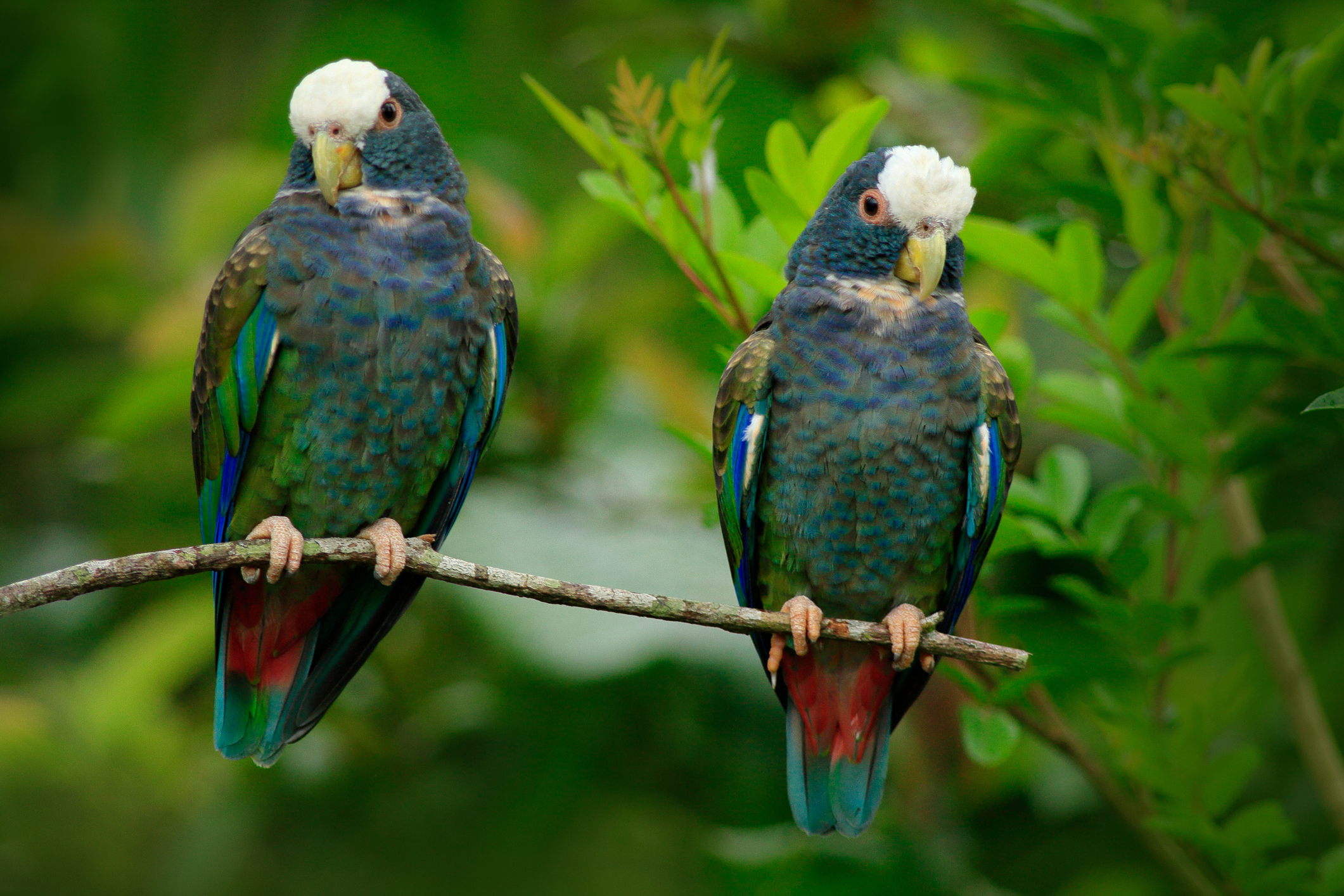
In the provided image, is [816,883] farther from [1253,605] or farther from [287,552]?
[287,552]

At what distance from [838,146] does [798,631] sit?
2.78 feet

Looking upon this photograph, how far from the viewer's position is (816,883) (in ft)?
9.80

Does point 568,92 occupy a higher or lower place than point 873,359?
higher

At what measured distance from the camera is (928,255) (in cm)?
184

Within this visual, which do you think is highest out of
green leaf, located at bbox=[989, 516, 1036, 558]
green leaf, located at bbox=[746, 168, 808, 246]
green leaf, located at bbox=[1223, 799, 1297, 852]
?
green leaf, located at bbox=[746, 168, 808, 246]

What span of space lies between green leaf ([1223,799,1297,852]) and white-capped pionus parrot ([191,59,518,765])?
161 centimetres

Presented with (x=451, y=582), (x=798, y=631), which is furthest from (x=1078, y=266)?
(x=451, y=582)

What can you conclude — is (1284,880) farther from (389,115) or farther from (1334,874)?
(389,115)

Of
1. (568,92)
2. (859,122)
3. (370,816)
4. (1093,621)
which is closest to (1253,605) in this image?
(1093,621)

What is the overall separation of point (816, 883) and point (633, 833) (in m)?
1.06

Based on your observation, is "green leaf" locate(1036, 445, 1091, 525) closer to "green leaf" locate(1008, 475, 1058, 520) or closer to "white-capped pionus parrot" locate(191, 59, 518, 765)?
"green leaf" locate(1008, 475, 1058, 520)

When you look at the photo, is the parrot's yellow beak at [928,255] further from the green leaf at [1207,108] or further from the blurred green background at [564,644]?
the blurred green background at [564,644]

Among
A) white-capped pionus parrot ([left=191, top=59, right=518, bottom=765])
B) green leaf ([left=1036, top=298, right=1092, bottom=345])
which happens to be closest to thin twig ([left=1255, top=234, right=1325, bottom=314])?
green leaf ([left=1036, top=298, right=1092, bottom=345])

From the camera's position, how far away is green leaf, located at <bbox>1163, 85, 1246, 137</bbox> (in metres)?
1.91
